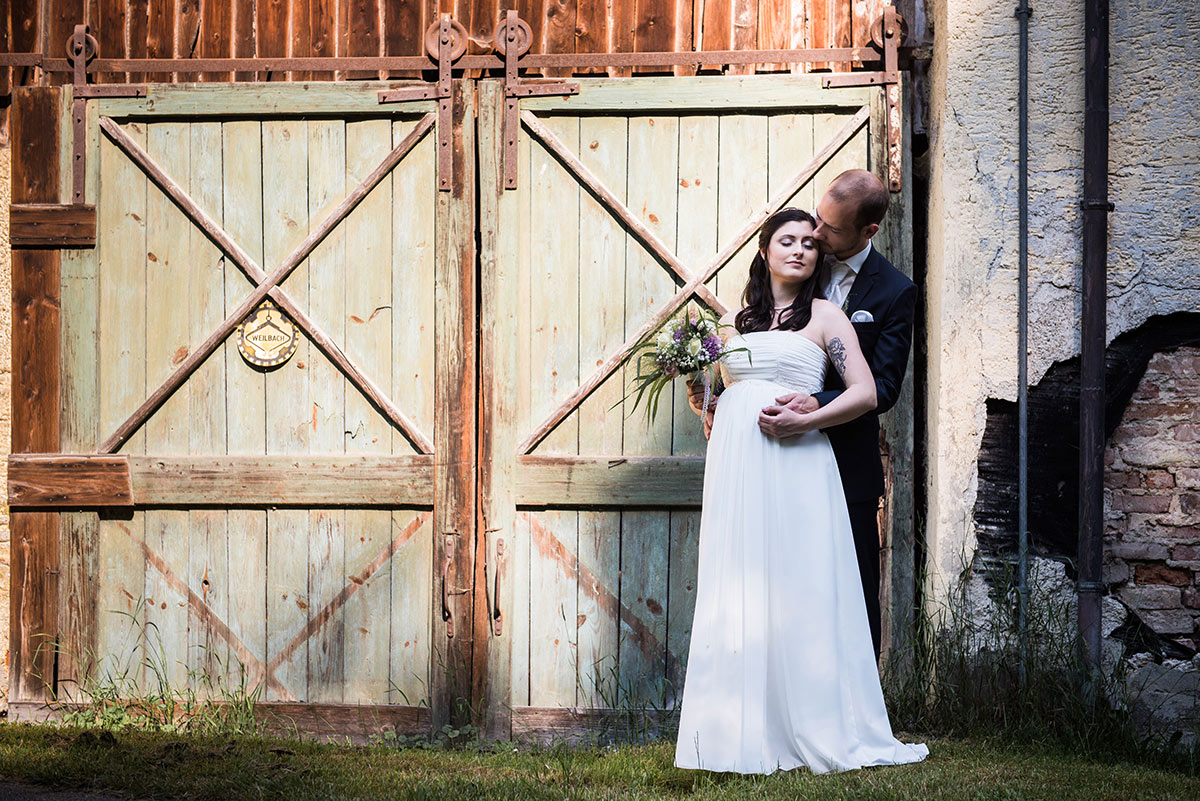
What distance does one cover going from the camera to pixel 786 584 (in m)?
3.34

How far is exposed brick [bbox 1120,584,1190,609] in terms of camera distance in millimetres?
4094

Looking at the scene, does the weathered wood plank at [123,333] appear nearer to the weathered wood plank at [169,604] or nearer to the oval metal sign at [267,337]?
the weathered wood plank at [169,604]

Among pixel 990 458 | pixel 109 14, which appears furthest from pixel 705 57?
pixel 109 14

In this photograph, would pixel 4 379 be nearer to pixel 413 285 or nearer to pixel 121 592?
pixel 121 592

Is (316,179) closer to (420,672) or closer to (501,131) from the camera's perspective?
(501,131)

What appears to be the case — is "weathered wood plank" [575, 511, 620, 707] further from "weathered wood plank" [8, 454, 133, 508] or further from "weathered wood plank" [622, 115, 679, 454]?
"weathered wood plank" [8, 454, 133, 508]

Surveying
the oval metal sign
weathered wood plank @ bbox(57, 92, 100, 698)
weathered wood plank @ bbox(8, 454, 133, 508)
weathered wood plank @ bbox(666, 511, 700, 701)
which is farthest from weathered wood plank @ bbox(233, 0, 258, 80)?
weathered wood plank @ bbox(666, 511, 700, 701)

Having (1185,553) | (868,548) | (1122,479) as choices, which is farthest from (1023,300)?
(868,548)

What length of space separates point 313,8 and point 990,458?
343cm

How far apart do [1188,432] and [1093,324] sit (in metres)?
0.56

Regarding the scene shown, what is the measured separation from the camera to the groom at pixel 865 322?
351 centimetres

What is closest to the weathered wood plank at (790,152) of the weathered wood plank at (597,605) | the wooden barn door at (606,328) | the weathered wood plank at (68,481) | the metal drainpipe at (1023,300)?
the wooden barn door at (606,328)

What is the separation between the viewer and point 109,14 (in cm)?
471

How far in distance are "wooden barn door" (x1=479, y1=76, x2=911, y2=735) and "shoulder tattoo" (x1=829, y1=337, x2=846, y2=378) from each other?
3.74ft
